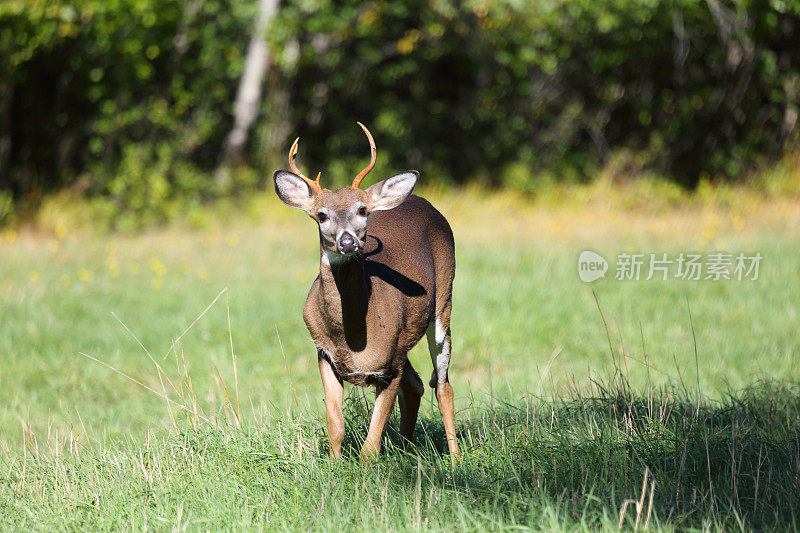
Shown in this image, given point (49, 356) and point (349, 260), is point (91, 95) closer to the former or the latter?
point (49, 356)

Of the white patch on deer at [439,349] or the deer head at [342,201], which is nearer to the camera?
the deer head at [342,201]

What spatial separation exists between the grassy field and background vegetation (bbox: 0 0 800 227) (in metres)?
1.82

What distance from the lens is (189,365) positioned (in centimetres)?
746

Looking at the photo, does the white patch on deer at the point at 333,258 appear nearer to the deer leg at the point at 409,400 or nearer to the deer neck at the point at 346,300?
the deer neck at the point at 346,300

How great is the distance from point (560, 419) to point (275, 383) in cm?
301

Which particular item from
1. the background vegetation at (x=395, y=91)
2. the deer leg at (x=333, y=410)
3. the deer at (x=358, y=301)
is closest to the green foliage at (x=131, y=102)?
the background vegetation at (x=395, y=91)

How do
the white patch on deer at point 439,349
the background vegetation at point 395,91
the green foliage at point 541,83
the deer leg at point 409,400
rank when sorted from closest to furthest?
the deer leg at point 409,400
the white patch on deer at point 439,349
the background vegetation at point 395,91
the green foliage at point 541,83

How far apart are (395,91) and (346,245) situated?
14958 millimetres

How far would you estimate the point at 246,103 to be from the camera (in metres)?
15.5

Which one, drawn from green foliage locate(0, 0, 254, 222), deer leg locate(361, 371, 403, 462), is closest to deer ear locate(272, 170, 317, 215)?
deer leg locate(361, 371, 403, 462)

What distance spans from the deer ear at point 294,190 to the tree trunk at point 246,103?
36.4 feet

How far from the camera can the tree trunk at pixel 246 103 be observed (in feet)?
50.3

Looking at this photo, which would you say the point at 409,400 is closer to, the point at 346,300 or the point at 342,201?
the point at 346,300

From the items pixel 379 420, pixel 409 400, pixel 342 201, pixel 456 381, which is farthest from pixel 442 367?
pixel 456 381
